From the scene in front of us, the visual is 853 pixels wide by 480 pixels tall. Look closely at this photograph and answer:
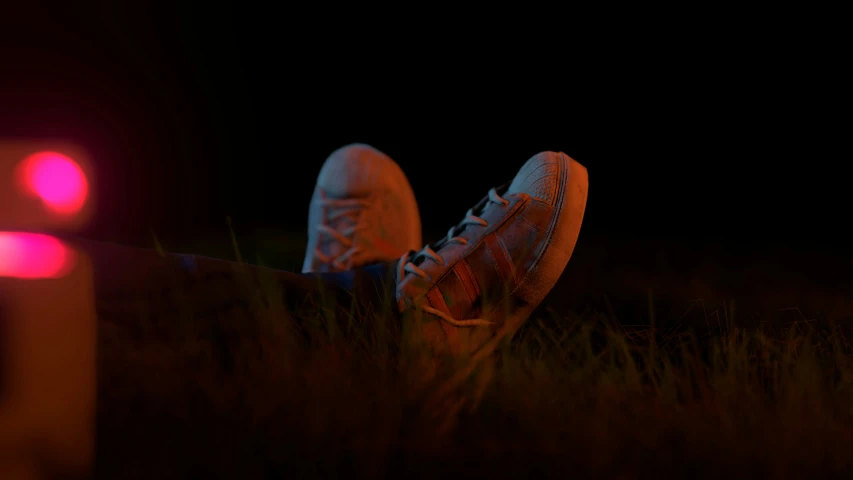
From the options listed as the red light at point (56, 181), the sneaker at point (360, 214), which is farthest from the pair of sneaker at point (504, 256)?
the red light at point (56, 181)

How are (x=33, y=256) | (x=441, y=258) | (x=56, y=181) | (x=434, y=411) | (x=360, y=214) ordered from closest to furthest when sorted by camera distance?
(x=434, y=411)
(x=33, y=256)
(x=441, y=258)
(x=360, y=214)
(x=56, y=181)

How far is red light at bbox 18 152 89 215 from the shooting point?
2256mm

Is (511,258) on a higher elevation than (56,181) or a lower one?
lower

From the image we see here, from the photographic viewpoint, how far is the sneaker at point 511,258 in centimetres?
124

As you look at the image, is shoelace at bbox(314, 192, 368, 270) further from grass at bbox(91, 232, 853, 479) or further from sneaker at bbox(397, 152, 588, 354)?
grass at bbox(91, 232, 853, 479)

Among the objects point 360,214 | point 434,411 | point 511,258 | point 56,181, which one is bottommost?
point 434,411

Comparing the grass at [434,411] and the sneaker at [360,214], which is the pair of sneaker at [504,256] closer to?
the grass at [434,411]

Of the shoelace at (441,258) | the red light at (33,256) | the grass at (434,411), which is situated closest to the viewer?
the grass at (434,411)

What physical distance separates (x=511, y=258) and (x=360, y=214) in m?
0.58

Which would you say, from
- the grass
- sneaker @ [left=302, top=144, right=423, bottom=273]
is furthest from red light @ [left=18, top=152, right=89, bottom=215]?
the grass

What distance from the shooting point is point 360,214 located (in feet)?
5.65

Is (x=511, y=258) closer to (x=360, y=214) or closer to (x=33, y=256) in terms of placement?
(x=360, y=214)

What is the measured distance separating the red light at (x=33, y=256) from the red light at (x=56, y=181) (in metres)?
1.29

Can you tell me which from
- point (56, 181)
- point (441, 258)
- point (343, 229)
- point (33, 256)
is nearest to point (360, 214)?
point (343, 229)
